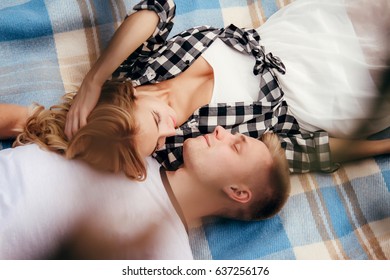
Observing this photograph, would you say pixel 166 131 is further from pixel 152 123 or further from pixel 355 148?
pixel 355 148

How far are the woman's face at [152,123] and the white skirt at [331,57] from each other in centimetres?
15

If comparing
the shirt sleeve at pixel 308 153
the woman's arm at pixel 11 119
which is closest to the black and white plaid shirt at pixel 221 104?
the shirt sleeve at pixel 308 153

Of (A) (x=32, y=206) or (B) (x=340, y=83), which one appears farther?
(B) (x=340, y=83)

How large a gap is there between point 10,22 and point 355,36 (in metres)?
0.43

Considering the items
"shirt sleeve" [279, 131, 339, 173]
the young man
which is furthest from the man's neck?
"shirt sleeve" [279, 131, 339, 173]

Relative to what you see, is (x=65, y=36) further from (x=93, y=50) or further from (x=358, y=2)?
(x=358, y=2)

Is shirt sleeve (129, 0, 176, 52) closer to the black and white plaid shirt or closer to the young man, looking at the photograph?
the black and white plaid shirt

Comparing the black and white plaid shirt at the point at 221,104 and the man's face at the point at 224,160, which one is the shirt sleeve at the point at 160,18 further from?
the man's face at the point at 224,160

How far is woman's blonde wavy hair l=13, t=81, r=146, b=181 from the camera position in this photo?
0.53 m

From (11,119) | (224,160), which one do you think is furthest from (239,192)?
(11,119)

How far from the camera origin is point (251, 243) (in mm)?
570

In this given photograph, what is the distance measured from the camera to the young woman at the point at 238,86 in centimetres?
55

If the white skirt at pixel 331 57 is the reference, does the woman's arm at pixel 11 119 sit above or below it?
above
